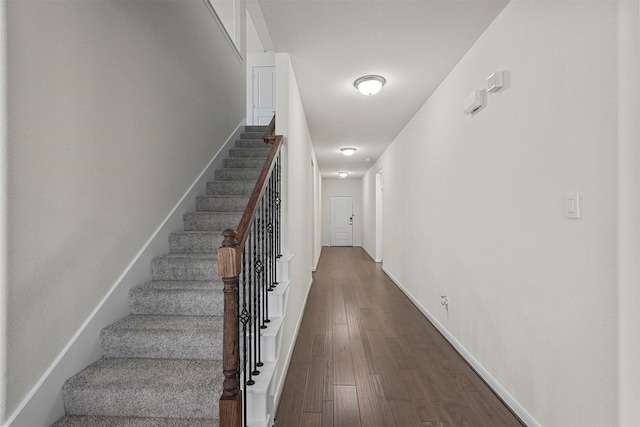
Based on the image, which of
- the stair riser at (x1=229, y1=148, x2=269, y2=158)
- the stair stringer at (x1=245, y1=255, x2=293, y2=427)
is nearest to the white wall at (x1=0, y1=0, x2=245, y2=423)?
the stair stringer at (x1=245, y1=255, x2=293, y2=427)

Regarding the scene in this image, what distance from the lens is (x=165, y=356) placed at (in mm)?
1765

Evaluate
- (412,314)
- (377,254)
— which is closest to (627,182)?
(412,314)

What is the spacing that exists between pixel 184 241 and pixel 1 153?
1373 mm

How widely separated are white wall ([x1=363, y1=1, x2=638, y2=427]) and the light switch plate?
3 cm

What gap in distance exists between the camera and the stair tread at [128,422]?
1.45 metres

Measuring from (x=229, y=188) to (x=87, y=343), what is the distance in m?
1.85

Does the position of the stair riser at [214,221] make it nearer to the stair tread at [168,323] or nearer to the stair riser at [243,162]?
the stair tread at [168,323]

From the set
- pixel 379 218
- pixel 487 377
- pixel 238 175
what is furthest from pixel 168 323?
pixel 379 218

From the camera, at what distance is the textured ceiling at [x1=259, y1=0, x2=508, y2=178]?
2.02 meters

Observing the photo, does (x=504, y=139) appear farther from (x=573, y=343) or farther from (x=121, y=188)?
(x=121, y=188)

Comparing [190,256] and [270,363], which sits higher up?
[190,256]

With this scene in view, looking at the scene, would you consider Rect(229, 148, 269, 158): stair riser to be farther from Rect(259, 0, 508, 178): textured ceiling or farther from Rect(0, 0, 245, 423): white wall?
Rect(0, 0, 245, 423): white wall

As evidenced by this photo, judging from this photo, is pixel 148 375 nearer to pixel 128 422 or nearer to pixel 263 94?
pixel 128 422

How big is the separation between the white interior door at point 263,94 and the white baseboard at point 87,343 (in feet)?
10.9
